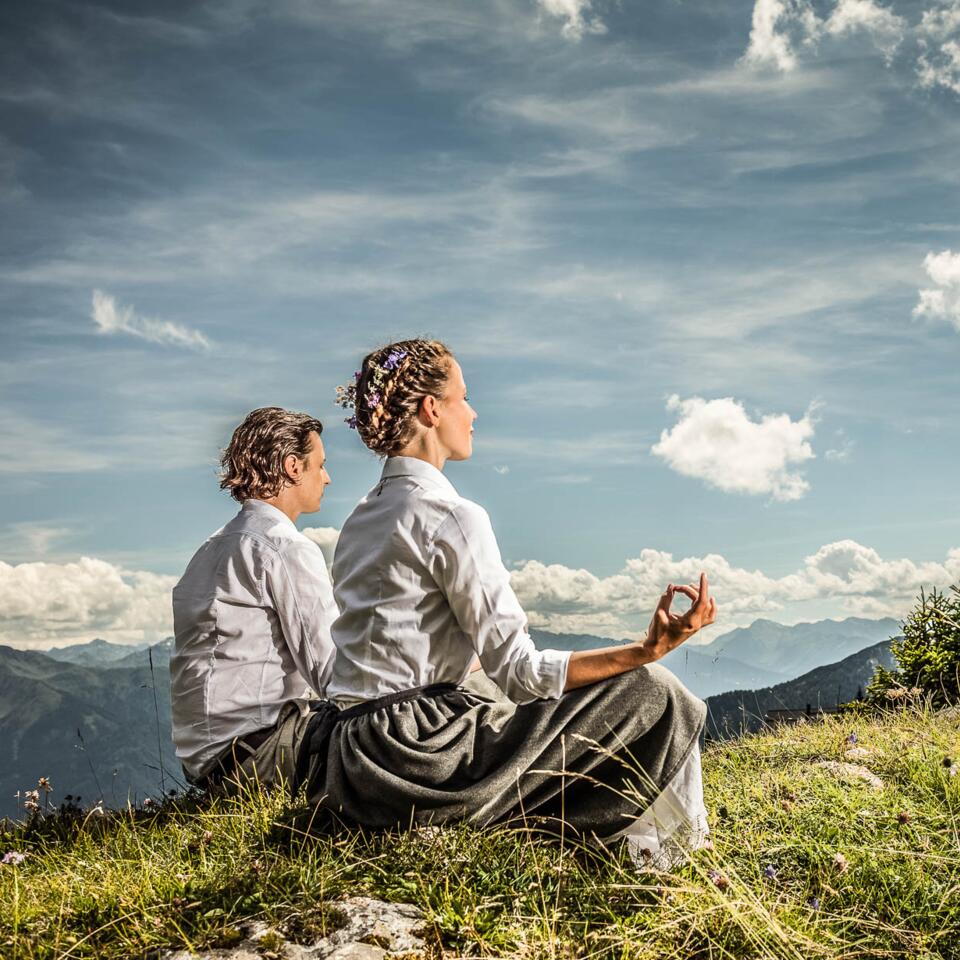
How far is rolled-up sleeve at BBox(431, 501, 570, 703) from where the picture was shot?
397 cm

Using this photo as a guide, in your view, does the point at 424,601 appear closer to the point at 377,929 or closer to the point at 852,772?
the point at 377,929

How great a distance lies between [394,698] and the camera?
4.19m

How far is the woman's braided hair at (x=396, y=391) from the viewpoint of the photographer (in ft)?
14.8

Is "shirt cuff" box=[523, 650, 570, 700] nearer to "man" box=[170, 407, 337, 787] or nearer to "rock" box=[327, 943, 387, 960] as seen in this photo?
"rock" box=[327, 943, 387, 960]

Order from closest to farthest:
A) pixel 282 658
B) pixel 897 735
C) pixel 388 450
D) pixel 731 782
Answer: pixel 388 450
pixel 282 658
pixel 731 782
pixel 897 735

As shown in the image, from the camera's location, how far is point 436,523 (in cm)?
416

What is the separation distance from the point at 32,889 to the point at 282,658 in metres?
1.88

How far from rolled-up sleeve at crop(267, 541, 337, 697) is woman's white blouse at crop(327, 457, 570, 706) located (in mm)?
1465

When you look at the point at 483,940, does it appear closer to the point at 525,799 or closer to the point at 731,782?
the point at 525,799

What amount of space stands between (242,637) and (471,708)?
7.18 feet

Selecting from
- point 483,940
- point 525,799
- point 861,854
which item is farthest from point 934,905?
point 483,940

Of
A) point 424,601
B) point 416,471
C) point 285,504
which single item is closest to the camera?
point 424,601

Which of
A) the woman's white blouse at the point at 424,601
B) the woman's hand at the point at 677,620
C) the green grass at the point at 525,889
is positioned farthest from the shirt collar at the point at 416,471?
the green grass at the point at 525,889

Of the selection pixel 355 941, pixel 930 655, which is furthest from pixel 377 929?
pixel 930 655
